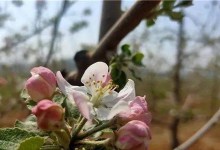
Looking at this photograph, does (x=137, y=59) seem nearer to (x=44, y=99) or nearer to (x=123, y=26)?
(x=123, y=26)

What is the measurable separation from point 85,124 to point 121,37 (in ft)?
2.00

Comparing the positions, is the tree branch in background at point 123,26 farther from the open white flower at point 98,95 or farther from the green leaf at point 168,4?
the open white flower at point 98,95

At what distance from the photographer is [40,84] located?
0.64 m

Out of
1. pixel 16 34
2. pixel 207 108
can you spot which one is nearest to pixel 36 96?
pixel 16 34

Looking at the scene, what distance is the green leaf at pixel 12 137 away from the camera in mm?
571

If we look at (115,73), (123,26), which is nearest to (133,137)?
(115,73)

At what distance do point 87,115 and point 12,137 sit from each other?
9 cm

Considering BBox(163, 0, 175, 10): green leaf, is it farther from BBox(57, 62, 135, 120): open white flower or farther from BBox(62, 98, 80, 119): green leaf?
BBox(62, 98, 80, 119): green leaf

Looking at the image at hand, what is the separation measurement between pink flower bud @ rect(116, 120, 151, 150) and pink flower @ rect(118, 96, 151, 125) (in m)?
0.01

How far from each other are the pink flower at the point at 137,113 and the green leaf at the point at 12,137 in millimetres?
116

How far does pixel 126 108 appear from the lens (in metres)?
0.61

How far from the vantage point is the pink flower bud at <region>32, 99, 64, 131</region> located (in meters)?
0.57

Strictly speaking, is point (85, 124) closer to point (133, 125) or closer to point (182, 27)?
point (133, 125)

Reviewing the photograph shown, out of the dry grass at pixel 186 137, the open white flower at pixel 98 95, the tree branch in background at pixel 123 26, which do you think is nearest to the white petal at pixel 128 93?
the open white flower at pixel 98 95
